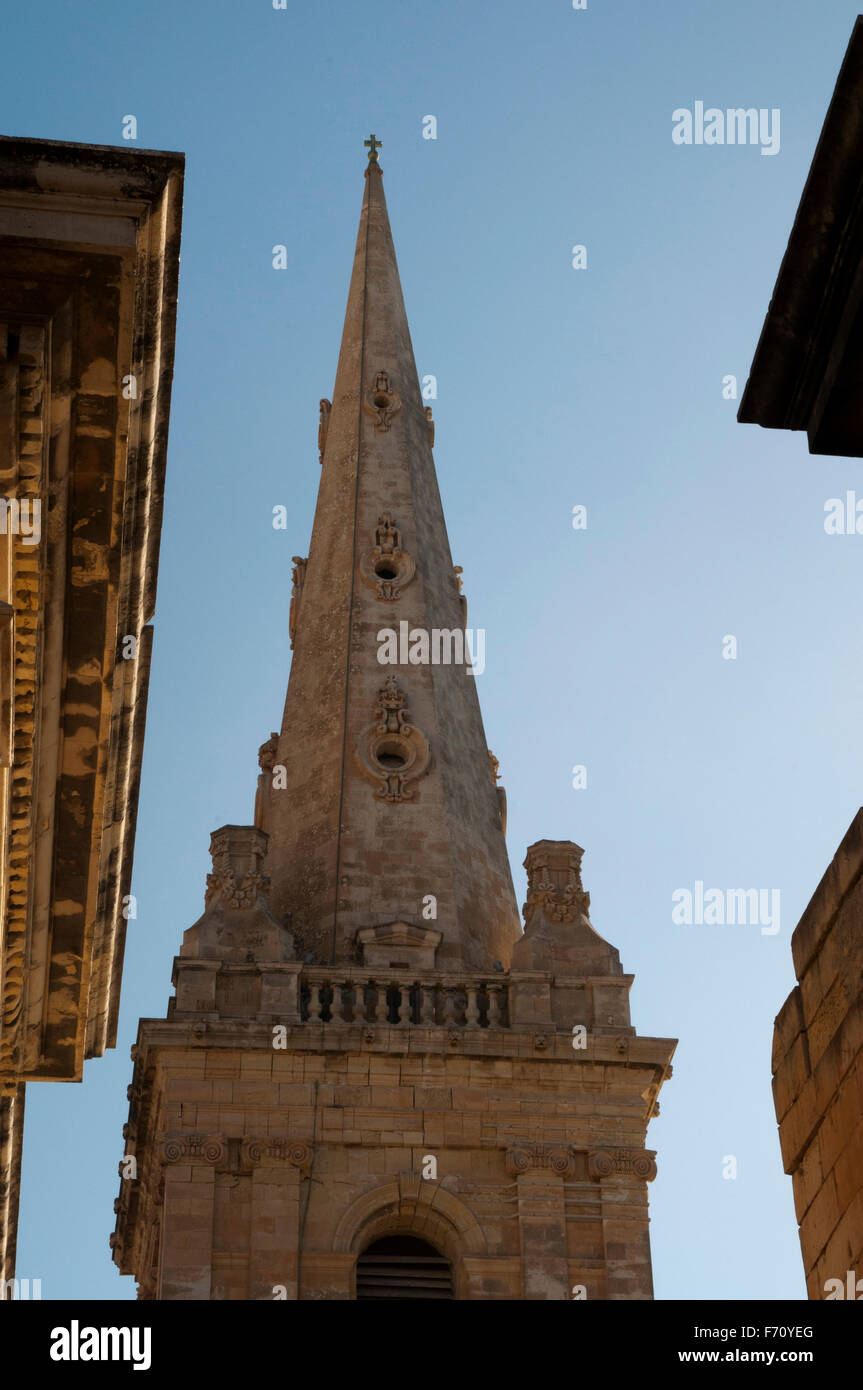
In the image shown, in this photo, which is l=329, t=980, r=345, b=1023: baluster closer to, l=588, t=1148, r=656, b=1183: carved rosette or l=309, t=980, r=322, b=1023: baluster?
l=309, t=980, r=322, b=1023: baluster

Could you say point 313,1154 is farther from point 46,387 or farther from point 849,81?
point 849,81

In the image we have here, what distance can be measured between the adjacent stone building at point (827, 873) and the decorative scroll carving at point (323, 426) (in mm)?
30087

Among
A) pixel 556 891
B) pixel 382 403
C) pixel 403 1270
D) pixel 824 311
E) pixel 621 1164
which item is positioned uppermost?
pixel 382 403

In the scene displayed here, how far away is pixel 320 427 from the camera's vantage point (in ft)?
137

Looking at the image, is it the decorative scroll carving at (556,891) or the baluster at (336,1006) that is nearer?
the baluster at (336,1006)

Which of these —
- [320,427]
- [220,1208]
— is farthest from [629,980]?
[320,427]

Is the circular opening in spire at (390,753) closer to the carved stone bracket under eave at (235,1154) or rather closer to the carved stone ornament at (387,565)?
the carved stone ornament at (387,565)

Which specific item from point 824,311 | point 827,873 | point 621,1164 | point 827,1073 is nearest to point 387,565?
point 621,1164

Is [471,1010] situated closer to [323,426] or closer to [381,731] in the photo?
[381,731]

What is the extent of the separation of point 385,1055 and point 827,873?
19.4 meters

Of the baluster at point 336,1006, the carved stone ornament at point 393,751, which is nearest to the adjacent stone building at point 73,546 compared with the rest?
the baluster at point 336,1006

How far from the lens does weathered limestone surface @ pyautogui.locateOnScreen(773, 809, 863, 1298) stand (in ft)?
35.0

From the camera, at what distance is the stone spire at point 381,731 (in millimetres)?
33438

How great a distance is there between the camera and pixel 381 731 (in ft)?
116
